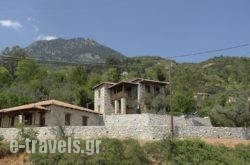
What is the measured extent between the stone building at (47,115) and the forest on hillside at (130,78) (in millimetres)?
4830

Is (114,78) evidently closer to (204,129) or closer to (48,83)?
(48,83)

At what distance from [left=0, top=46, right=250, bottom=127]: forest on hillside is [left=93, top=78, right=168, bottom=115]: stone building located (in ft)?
8.68

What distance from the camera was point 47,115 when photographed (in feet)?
143

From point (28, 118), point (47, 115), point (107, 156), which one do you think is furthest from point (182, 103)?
point (107, 156)

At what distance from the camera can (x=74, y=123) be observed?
1789 inches

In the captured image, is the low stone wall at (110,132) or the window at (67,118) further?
the window at (67,118)

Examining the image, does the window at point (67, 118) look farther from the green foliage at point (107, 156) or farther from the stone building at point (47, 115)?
the green foliage at point (107, 156)

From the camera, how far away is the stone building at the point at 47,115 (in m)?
43.5

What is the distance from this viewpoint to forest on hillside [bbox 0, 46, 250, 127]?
50500mm

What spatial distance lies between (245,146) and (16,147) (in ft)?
61.2

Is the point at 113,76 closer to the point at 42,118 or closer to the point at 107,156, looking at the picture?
the point at 42,118

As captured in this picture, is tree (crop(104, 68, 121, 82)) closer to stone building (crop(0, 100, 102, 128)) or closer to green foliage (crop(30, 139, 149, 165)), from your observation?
stone building (crop(0, 100, 102, 128))

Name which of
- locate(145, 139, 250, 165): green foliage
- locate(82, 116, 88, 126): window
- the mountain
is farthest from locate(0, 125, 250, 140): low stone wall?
the mountain

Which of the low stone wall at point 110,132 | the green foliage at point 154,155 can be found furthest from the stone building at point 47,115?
the green foliage at point 154,155
